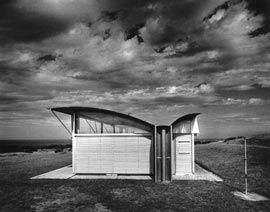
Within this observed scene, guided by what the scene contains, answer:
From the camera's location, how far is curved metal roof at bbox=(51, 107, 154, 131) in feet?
55.9

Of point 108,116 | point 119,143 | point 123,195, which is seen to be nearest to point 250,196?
point 123,195

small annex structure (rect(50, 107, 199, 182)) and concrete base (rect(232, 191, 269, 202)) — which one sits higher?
small annex structure (rect(50, 107, 199, 182))

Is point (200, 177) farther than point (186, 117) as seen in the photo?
No

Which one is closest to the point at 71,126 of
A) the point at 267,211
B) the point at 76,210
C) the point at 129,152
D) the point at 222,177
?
the point at 129,152

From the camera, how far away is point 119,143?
17188mm

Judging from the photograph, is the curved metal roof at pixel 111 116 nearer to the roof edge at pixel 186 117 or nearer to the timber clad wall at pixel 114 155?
the roof edge at pixel 186 117

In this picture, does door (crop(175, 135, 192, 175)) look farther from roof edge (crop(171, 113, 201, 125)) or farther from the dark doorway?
the dark doorway

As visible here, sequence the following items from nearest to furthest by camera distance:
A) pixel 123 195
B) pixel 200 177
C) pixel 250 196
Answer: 1. pixel 250 196
2. pixel 123 195
3. pixel 200 177

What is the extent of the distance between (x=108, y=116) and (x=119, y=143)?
2021mm

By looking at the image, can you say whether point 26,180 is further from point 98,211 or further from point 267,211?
point 267,211

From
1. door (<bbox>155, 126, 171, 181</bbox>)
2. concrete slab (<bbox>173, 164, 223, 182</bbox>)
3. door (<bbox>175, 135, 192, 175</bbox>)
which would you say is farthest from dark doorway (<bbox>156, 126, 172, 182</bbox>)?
door (<bbox>175, 135, 192, 175</bbox>)

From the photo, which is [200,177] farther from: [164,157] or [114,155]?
[114,155]

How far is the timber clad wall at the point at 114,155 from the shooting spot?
16922 millimetres

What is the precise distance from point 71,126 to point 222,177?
10.6m
